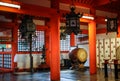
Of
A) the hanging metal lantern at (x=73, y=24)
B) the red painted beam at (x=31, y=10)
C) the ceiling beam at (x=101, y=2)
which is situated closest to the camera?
the red painted beam at (x=31, y=10)

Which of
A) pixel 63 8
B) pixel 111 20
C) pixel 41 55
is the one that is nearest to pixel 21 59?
pixel 41 55

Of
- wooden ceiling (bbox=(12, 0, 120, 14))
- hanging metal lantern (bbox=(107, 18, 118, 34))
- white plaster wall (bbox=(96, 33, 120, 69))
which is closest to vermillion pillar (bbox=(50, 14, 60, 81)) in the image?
wooden ceiling (bbox=(12, 0, 120, 14))

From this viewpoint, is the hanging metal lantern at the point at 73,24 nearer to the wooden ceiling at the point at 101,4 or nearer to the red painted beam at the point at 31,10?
the red painted beam at the point at 31,10

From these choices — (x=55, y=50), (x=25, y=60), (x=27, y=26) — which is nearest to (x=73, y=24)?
(x=55, y=50)

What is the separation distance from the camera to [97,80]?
9406 millimetres

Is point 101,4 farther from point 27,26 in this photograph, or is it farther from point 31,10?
point 31,10

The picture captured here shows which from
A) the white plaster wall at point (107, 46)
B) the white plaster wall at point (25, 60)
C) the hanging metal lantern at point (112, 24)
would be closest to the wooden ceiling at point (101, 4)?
the hanging metal lantern at point (112, 24)

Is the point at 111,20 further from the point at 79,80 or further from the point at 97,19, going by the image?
the point at 79,80

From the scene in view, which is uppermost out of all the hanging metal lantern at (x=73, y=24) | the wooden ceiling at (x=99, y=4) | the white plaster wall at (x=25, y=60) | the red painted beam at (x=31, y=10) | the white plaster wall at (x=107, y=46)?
the wooden ceiling at (x=99, y=4)

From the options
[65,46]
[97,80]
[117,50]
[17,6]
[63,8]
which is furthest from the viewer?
[65,46]

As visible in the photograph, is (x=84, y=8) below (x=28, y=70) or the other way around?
the other way around

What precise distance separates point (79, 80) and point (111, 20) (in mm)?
4095

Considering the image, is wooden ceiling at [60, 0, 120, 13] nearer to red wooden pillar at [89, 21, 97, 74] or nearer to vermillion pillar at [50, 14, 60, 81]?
red wooden pillar at [89, 21, 97, 74]

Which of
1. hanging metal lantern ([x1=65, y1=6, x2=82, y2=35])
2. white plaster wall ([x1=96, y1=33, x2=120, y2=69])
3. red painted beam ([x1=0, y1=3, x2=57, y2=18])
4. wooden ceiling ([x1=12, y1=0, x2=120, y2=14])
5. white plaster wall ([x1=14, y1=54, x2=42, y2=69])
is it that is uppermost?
wooden ceiling ([x1=12, y1=0, x2=120, y2=14])
